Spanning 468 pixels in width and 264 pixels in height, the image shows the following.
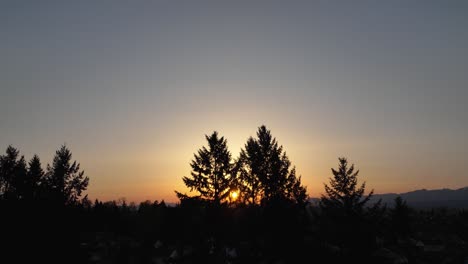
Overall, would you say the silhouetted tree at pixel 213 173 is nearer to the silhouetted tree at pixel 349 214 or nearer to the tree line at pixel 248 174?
the tree line at pixel 248 174

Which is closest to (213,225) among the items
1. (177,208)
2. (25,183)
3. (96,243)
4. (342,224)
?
(177,208)

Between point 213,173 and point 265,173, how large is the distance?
6.41m

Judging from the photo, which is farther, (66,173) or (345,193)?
(66,173)

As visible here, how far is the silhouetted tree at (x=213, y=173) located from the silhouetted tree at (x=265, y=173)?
1.77m

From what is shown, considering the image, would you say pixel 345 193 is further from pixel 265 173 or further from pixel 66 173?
pixel 66 173

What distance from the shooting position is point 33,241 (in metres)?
14.1

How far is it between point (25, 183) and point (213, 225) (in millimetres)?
22344

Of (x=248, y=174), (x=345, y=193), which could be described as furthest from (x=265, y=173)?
(x=345, y=193)

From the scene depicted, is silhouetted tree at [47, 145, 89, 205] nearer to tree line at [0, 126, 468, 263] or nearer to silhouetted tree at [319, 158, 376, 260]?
tree line at [0, 126, 468, 263]

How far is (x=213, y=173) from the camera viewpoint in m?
38.1

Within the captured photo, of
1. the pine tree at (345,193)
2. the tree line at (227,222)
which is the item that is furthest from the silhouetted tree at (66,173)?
the pine tree at (345,193)

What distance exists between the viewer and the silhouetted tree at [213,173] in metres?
37.8

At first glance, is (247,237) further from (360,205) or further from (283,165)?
(360,205)

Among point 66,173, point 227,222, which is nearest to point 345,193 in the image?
point 227,222
